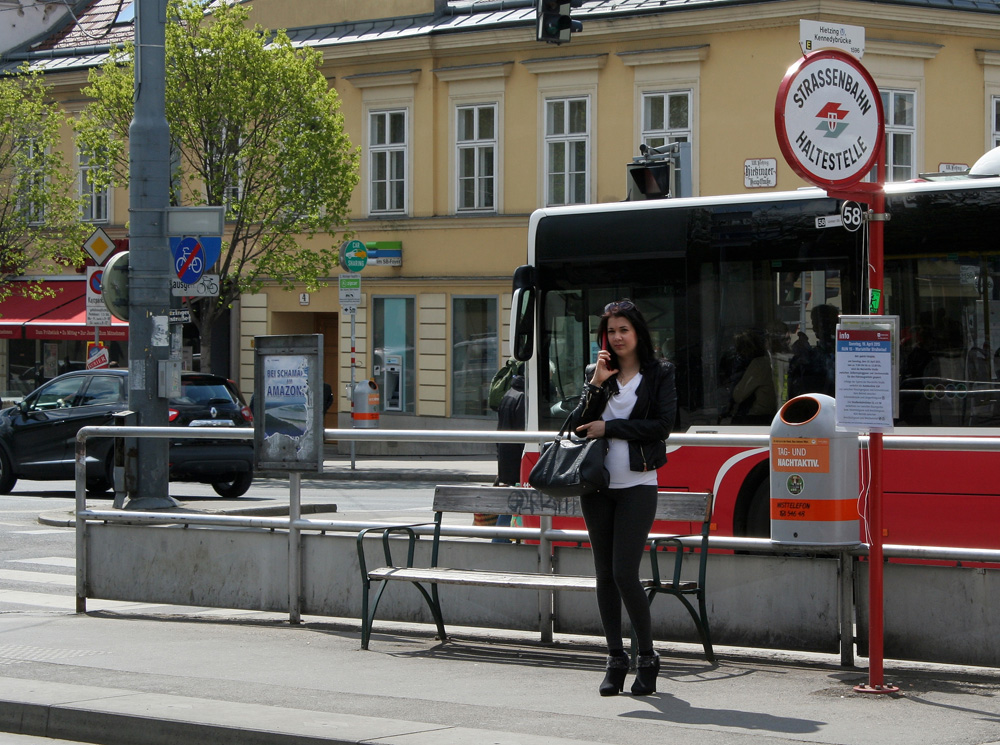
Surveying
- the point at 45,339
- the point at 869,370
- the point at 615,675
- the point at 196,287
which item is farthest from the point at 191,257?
the point at 45,339

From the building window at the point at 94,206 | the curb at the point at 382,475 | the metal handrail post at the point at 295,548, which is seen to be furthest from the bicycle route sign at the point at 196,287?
the building window at the point at 94,206

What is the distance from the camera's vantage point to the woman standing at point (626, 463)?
651cm

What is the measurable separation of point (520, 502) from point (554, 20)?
9150 millimetres

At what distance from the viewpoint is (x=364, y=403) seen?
27484mm

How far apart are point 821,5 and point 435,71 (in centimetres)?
837

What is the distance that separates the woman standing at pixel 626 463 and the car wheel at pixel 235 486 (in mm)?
11904

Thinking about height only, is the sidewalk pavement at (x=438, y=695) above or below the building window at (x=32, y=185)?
below

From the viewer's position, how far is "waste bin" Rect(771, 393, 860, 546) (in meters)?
7.23

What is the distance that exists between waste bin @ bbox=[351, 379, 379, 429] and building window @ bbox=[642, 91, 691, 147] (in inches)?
286

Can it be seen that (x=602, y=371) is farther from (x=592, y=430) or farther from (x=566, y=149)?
(x=566, y=149)

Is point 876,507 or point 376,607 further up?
point 876,507

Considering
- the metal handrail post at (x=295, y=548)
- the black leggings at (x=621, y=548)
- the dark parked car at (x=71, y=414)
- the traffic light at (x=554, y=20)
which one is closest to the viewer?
the black leggings at (x=621, y=548)

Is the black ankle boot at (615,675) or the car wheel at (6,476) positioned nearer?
the black ankle boot at (615,675)

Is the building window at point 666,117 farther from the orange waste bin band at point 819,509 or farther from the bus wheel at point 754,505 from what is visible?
the orange waste bin band at point 819,509
